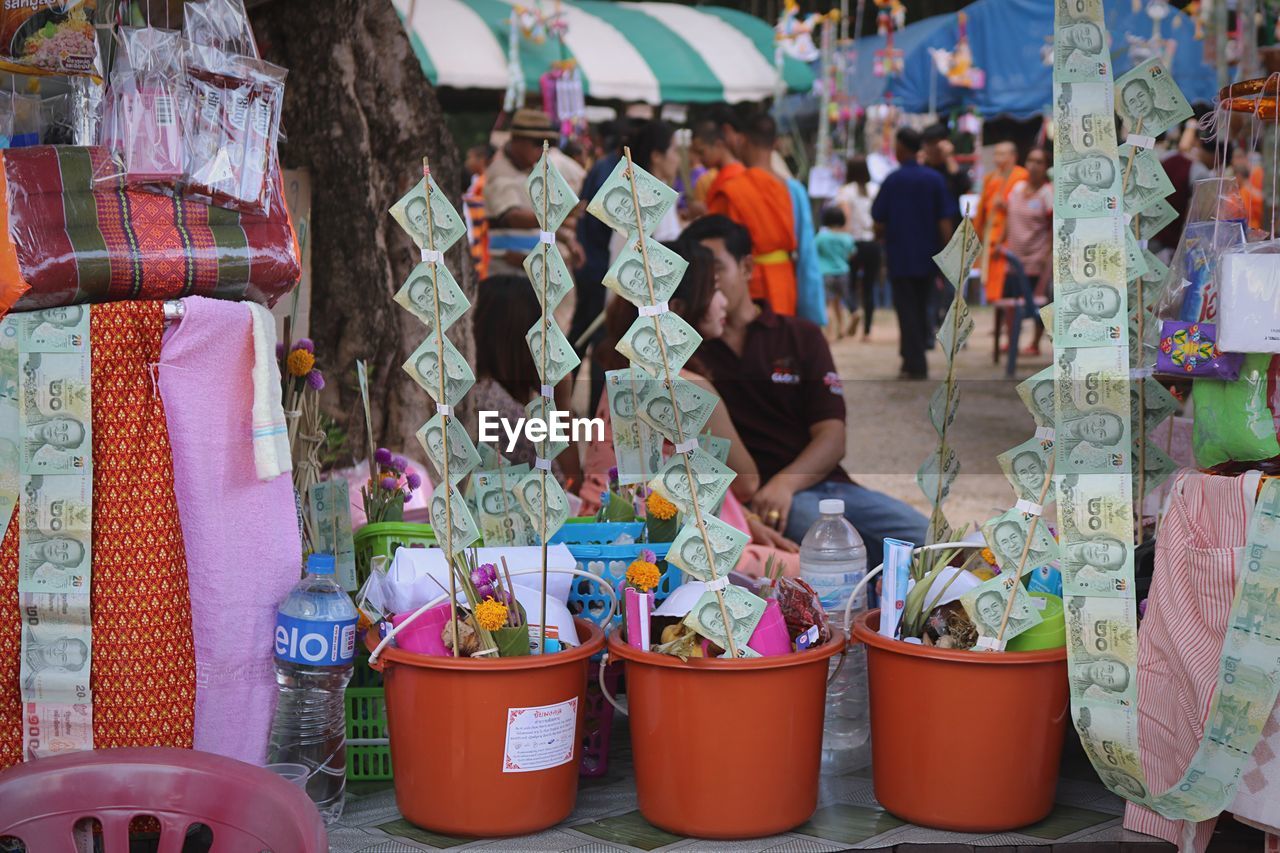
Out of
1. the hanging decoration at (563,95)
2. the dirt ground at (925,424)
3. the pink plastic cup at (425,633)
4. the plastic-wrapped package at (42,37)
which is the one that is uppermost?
the hanging decoration at (563,95)

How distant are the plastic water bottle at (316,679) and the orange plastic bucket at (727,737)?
18.1 inches

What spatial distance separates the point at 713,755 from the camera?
6.77 ft

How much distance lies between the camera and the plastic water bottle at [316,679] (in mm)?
2148

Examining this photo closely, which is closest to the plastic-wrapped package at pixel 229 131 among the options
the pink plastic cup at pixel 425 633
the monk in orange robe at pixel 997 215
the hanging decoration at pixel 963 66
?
the pink plastic cup at pixel 425 633

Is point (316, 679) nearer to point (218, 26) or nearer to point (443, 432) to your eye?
point (443, 432)

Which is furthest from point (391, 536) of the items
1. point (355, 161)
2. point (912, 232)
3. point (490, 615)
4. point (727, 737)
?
point (912, 232)

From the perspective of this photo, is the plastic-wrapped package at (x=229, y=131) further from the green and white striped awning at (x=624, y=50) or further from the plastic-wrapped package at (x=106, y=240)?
the green and white striped awning at (x=624, y=50)

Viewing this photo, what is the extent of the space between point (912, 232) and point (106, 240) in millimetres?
7772

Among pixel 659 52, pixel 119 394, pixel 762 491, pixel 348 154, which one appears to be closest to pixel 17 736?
pixel 119 394

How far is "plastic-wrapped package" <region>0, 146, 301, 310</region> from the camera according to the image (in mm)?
2039

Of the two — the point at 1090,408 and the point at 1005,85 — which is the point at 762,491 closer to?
the point at 1090,408

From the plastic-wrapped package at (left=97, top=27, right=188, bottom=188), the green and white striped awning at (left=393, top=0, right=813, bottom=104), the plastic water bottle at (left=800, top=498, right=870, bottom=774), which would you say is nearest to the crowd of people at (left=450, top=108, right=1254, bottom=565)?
the plastic water bottle at (left=800, top=498, right=870, bottom=774)

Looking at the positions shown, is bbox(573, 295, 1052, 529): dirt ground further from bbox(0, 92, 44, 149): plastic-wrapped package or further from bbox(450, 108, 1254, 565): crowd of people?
bbox(0, 92, 44, 149): plastic-wrapped package

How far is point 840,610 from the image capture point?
2.66m
